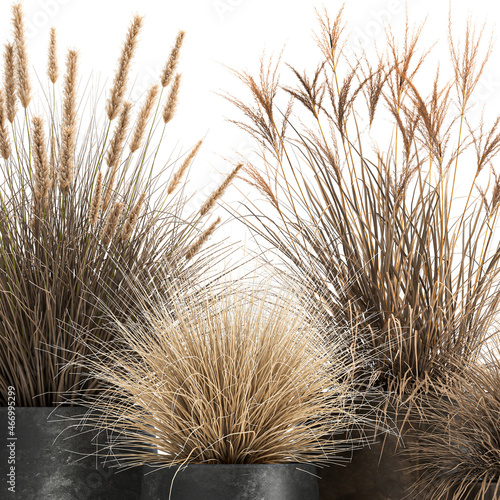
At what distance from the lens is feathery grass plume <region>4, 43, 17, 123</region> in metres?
1.63

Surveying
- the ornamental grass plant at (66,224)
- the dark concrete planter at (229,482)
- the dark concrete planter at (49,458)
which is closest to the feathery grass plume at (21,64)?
the ornamental grass plant at (66,224)

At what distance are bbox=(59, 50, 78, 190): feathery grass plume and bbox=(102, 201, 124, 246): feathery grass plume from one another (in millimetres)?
125

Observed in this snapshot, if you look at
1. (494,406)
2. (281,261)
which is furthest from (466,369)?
(281,261)

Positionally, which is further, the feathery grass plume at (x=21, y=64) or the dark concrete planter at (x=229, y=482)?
the feathery grass plume at (x=21, y=64)

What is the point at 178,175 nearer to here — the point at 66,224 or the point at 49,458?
the point at 66,224

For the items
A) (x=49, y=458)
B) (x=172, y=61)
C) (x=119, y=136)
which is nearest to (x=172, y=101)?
(x=172, y=61)

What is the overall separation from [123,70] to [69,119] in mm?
183

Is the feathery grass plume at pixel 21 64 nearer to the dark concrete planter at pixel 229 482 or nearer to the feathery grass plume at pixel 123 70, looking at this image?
the feathery grass plume at pixel 123 70

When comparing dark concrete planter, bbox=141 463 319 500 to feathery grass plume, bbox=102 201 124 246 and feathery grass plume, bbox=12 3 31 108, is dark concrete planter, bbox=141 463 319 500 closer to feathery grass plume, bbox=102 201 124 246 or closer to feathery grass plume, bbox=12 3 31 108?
feathery grass plume, bbox=102 201 124 246

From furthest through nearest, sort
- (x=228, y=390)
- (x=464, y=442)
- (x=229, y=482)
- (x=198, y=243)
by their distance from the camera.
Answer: (x=198, y=243) → (x=464, y=442) → (x=228, y=390) → (x=229, y=482)

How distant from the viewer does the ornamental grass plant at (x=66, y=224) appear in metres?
1.59

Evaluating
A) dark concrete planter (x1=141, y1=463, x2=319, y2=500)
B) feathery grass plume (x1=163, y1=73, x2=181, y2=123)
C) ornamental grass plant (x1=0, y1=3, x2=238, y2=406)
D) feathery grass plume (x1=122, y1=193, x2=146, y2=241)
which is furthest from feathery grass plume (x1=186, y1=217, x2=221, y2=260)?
dark concrete planter (x1=141, y1=463, x2=319, y2=500)

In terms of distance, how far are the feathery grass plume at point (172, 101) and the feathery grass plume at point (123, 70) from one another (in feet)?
0.44

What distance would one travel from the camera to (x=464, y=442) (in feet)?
5.13
